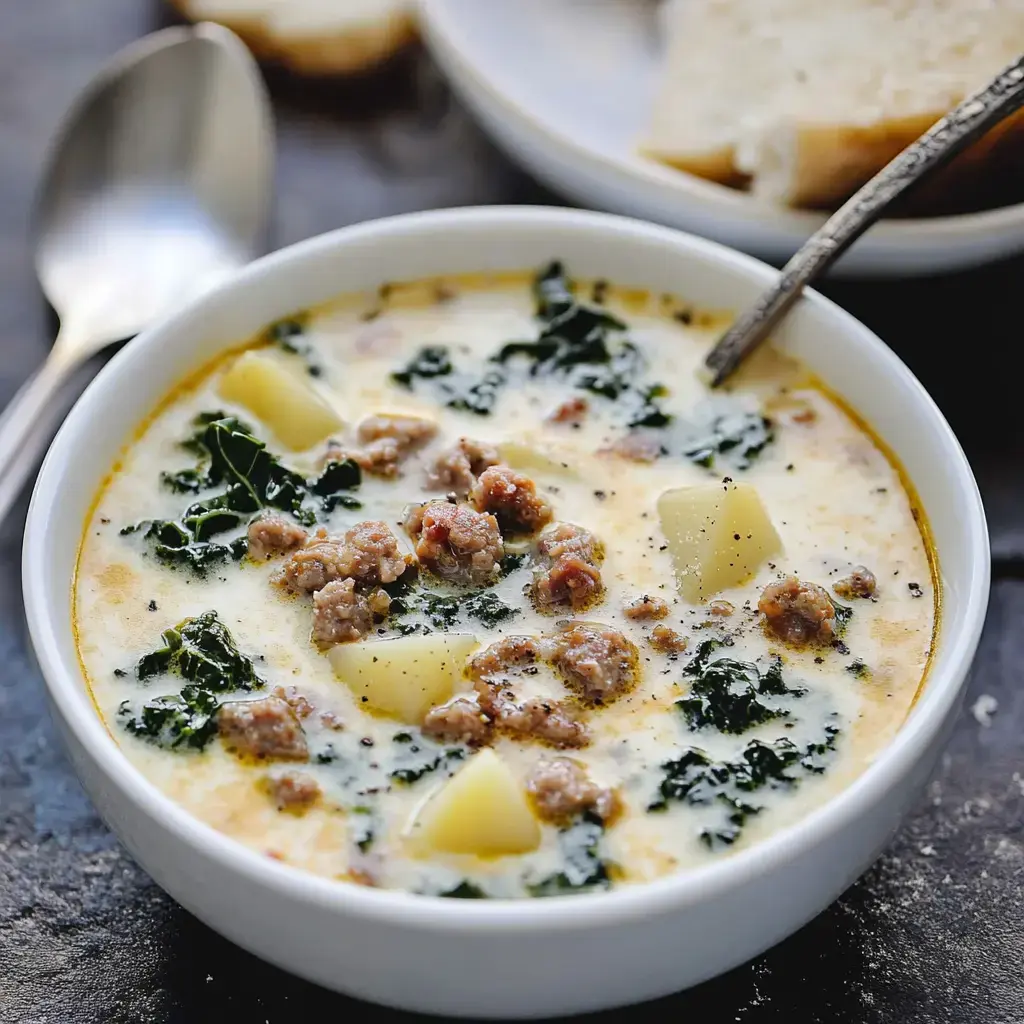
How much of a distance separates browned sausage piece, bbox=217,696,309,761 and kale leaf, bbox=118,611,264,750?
0.05 meters

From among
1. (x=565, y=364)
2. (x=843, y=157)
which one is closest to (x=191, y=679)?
(x=565, y=364)

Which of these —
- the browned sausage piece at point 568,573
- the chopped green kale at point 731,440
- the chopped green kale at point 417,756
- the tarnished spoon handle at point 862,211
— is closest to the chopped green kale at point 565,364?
the chopped green kale at point 731,440

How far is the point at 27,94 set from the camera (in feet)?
18.2

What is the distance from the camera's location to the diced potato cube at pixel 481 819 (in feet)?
8.87

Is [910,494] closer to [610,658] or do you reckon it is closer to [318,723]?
[610,658]

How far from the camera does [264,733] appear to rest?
2.89 meters

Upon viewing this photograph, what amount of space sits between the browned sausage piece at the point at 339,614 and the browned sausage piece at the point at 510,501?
41cm

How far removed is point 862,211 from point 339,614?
5.97 feet

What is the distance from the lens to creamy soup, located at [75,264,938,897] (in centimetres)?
280

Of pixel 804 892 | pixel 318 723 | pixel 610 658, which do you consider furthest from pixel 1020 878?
pixel 318 723

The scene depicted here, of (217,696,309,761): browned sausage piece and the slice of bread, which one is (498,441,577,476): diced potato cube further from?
the slice of bread

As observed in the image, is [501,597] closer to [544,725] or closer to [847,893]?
[544,725]

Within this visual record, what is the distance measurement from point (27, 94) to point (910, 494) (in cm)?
385

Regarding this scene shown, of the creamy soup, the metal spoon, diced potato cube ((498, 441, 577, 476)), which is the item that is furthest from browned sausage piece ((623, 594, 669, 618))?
the metal spoon
